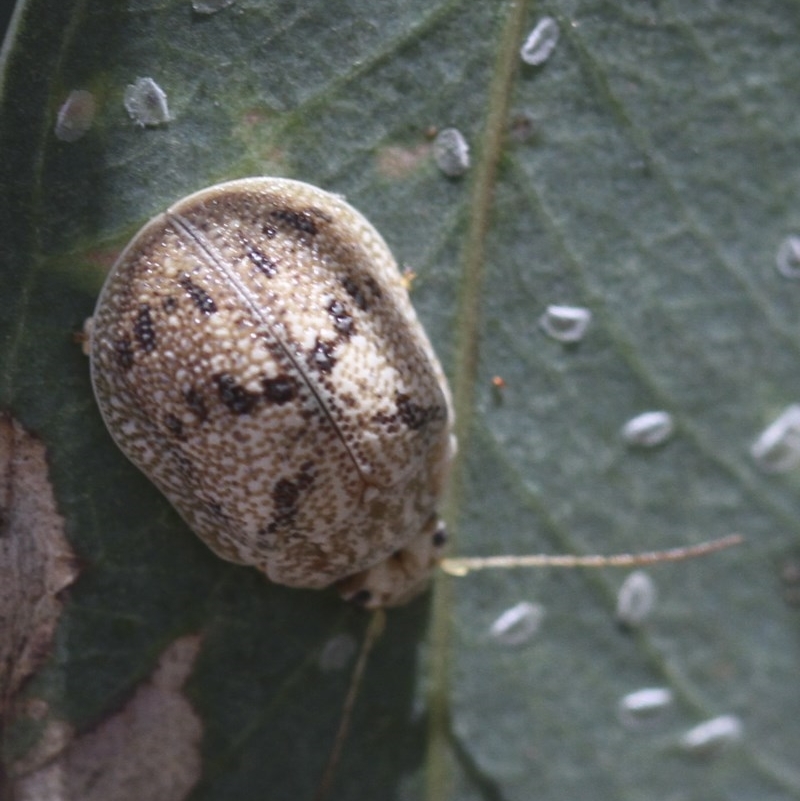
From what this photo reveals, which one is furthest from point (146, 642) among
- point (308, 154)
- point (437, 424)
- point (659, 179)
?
point (659, 179)

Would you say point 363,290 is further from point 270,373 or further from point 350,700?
point 350,700

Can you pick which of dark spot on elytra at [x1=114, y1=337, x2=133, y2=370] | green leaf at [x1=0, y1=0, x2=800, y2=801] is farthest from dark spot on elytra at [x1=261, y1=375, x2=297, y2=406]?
green leaf at [x1=0, y1=0, x2=800, y2=801]

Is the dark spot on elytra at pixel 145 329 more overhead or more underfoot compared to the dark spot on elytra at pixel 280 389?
more overhead

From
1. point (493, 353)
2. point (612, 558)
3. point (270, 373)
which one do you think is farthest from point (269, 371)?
point (612, 558)

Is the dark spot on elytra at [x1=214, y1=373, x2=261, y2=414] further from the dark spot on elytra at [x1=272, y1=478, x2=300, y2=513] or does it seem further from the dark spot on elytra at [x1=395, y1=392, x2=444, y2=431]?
the dark spot on elytra at [x1=395, y1=392, x2=444, y2=431]

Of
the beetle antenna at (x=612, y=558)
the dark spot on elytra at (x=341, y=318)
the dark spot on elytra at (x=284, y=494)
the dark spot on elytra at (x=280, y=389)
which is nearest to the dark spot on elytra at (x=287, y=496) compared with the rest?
the dark spot on elytra at (x=284, y=494)

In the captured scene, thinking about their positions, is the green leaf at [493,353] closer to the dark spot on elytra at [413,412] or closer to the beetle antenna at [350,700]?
the beetle antenna at [350,700]

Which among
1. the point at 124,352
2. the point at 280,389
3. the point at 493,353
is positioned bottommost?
the point at 493,353
